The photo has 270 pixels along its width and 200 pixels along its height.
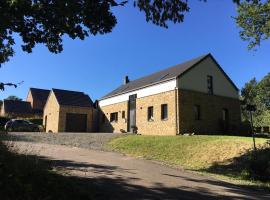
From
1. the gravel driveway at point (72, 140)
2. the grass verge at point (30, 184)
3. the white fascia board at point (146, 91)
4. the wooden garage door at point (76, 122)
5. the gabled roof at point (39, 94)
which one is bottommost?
the grass verge at point (30, 184)

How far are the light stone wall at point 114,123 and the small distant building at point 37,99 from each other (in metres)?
28.9

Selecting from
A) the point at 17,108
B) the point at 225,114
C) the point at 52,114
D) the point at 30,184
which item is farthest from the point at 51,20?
the point at 17,108

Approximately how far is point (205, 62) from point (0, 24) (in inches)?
1009

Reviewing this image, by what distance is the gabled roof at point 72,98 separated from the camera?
135 ft

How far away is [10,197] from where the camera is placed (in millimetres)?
5719

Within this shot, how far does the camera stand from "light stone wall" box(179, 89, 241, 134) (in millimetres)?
27844

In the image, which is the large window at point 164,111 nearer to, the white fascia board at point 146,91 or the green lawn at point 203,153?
the white fascia board at point 146,91

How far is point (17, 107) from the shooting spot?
206 feet

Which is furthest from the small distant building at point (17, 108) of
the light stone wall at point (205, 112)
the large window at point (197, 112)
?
the light stone wall at point (205, 112)

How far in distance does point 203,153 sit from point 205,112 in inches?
478

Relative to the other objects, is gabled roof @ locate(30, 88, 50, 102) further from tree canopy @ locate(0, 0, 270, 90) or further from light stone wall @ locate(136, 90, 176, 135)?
tree canopy @ locate(0, 0, 270, 90)

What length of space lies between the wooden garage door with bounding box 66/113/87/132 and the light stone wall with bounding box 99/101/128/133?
2313 mm

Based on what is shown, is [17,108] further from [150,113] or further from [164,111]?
[164,111]

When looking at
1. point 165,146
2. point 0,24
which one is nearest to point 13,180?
point 0,24
